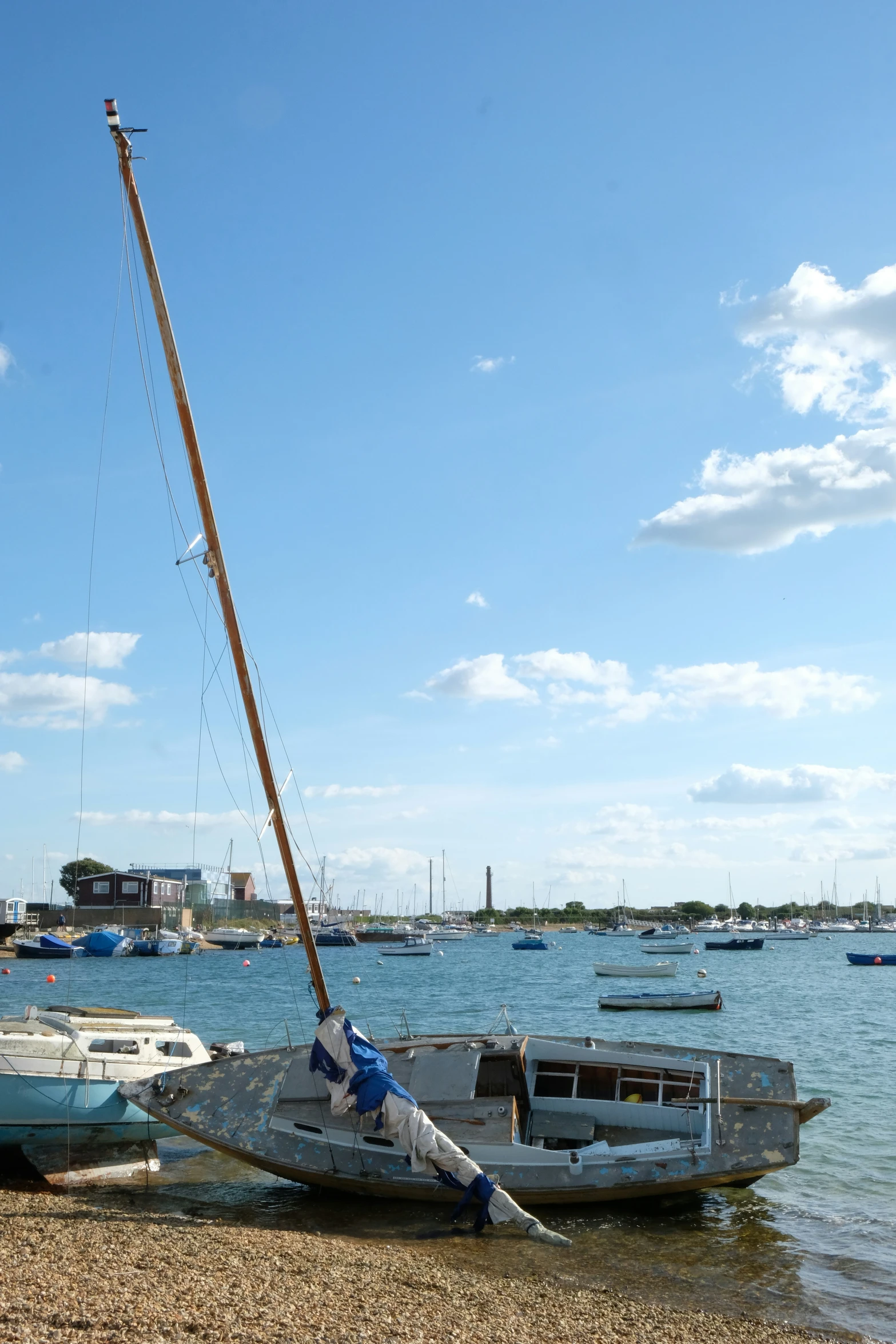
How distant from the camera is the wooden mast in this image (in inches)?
608

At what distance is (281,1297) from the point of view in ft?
36.7

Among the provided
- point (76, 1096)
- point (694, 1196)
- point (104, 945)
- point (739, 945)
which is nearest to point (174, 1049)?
point (76, 1096)

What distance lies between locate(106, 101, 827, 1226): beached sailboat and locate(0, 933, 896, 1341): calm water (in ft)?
2.26

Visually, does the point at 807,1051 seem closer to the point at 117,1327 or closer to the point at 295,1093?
the point at 295,1093

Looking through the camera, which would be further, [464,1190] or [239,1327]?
[464,1190]


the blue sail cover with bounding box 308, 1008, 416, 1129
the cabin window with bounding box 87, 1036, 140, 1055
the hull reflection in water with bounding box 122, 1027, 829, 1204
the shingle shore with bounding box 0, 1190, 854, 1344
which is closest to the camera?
the shingle shore with bounding box 0, 1190, 854, 1344

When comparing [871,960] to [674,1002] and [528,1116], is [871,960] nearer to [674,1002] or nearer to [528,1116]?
[674,1002]

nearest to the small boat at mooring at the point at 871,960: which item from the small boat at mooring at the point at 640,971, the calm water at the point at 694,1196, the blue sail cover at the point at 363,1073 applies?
the calm water at the point at 694,1196

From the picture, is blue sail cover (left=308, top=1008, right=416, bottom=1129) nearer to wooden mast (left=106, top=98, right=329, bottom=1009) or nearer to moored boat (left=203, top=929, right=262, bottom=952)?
wooden mast (left=106, top=98, right=329, bottom=1009)

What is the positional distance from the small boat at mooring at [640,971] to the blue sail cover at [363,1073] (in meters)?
73.0

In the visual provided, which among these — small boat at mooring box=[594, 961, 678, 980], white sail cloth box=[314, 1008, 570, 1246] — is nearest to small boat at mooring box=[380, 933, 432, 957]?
small boat at mooring box=[594, 961, 678, 980]

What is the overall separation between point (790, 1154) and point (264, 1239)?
25.4ft

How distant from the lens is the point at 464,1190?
1472 centimetres

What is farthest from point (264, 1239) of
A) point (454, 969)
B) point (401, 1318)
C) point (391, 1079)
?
point (454, 969)
